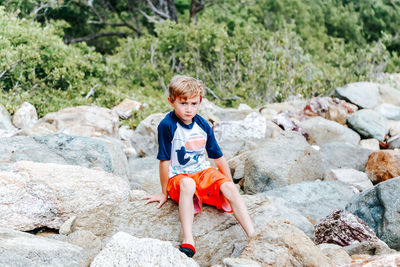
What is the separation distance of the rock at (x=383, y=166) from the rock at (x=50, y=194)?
3.98 metres

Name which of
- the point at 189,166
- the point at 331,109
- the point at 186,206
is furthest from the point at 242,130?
the point at 186,206

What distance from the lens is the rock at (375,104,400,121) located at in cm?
1041

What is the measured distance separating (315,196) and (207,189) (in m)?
2.27

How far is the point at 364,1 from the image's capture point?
2158 cm

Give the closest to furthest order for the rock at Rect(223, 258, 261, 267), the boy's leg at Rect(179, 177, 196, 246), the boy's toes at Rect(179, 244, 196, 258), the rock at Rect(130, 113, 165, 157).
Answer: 1. the rock at Rect(223, 258, 261, 267)
2. the boy's toes at Rect(179, 244, 196, 258)
3. the boy's leg at Rect(179, 177, 196, 246)
4. the rock at Rect(130, 113, 165, 157)

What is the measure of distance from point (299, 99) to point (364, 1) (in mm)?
11826

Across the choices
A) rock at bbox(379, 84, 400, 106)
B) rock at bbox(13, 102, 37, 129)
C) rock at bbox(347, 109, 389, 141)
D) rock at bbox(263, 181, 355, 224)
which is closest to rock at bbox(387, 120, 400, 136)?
rock at bbox(347, 109, 389, 141)

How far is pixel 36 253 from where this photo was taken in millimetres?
2787

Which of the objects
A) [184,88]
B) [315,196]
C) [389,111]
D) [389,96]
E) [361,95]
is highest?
[184,88]

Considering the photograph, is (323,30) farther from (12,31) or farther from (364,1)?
(12,31)

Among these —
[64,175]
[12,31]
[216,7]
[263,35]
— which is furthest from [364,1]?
[64,175]

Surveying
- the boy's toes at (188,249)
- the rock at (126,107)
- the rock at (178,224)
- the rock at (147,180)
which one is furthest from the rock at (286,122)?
the boy's toes at (188,249)

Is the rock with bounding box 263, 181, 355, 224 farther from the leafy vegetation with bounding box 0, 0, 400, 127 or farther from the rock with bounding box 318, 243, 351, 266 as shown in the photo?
the leafy vegetation with bounding box 0, 0, 400, 127

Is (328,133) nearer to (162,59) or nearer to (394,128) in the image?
(394,128)
